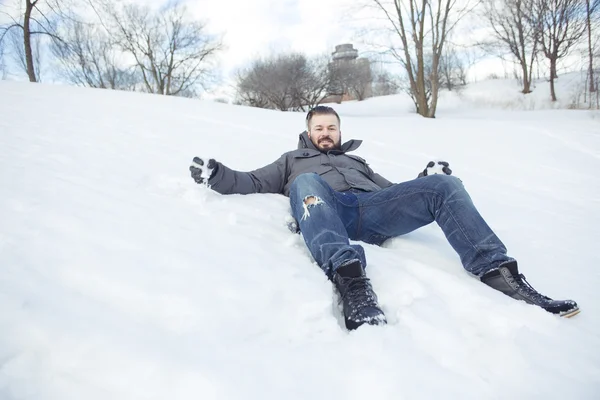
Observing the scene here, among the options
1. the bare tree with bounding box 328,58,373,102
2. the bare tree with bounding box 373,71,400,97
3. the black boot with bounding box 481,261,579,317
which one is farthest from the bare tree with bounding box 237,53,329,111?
the black boot with bounding box 481,261,579,317

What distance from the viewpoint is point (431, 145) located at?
489 cm

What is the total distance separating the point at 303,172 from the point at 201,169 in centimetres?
64

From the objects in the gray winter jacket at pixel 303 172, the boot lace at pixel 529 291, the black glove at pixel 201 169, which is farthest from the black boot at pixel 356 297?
the black glove at pixel 201 169

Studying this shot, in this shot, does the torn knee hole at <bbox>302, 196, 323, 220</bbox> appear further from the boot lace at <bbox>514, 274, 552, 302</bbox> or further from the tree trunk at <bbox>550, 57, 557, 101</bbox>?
the tree trunk at <bbox>550, 57, 557, 101</bbox>

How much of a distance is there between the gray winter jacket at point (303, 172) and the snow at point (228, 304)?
0.10 m

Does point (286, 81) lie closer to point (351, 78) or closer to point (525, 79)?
point (351, 78)

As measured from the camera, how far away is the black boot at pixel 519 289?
120 centimetres

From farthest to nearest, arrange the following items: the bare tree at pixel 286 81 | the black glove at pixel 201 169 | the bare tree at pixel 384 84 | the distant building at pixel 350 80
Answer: the bare tree at pixel 384 84
the distant building at pixel 350 80
the bare tree at pixel 286 81
the black glove at pixel 201 169

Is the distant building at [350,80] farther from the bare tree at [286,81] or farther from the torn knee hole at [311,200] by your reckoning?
the torn knee hole at [311,200]

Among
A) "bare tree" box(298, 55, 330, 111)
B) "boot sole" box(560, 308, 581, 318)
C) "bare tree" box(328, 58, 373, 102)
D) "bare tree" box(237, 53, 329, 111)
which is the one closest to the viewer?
"boot sole" box(560, 308, 581, 318)

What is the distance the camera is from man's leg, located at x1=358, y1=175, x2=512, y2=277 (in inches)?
56.5

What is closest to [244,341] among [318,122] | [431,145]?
[318,122]

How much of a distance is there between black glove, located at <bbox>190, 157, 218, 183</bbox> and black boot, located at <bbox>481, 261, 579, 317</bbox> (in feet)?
4.68

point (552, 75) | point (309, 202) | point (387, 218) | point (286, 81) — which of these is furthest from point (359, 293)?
point (286, 81)
